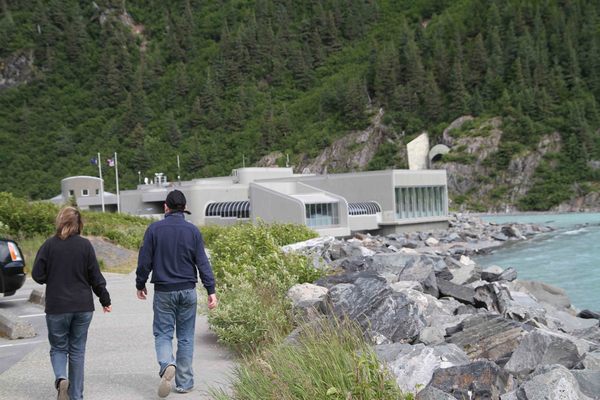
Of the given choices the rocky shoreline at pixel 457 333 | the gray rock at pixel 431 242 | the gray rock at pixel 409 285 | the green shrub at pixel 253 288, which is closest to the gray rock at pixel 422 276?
the rocky shoreline at pixel 457 333

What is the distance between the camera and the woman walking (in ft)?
21.0

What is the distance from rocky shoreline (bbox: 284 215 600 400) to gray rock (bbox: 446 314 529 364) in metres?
0.01

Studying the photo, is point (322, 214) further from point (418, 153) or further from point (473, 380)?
point (418, 153)

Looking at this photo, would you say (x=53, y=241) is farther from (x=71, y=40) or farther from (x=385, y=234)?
(x=71, y=40)

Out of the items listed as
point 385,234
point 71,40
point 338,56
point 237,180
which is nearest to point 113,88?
point 71,40

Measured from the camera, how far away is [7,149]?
115875mm

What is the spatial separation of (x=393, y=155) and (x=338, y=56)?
4909cm

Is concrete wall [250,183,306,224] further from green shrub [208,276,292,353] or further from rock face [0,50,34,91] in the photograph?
rock face [0,50,34,91]

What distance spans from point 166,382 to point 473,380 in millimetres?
2884

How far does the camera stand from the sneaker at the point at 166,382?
6.48 meters

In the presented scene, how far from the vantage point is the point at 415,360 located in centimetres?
609

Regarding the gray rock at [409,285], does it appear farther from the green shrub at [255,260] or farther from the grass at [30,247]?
the grass at [30,247]

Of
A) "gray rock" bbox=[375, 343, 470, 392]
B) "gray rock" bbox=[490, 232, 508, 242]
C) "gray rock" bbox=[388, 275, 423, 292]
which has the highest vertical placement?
"gray rock" bbox=[375, 343, 470, 392]

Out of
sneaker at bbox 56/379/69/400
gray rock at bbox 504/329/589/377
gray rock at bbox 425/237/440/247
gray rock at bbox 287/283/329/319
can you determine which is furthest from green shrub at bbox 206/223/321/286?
gray rock at bbox 425/237/440/247
